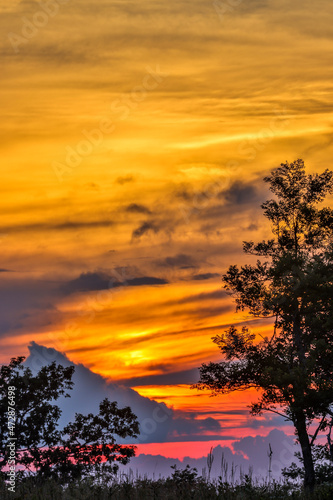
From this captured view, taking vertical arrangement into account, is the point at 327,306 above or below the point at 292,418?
above

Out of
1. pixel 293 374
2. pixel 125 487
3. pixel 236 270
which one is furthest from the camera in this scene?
pixel 236 270

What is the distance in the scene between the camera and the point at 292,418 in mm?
31547

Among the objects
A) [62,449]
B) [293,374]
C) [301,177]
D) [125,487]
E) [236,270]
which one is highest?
[301,177]

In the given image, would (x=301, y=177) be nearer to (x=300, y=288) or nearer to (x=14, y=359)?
(x=300, y=288)

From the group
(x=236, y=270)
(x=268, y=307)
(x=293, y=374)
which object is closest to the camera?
(x=293, y=374)

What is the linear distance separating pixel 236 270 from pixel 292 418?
8749 millimetres

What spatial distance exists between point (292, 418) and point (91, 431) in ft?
37.6

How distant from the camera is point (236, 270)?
1422 inches

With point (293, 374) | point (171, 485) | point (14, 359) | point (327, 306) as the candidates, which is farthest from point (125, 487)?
point (14, 359)

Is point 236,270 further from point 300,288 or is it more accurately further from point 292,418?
point 292,418

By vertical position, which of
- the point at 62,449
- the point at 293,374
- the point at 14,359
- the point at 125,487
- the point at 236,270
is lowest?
the point at 125,487

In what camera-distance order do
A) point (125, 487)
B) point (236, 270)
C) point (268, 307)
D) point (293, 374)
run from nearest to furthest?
1. point (125, 487)
2. point (293, 374)
3. point (268, 307)
4. point (236, 270)

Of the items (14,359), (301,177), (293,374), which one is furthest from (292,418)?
(14,359)

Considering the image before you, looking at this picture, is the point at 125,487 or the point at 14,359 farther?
the point at 14,359
